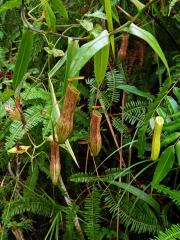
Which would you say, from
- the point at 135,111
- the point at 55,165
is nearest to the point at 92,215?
the point at 135,111

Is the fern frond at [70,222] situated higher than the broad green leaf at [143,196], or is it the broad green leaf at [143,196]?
the broad green leaf at [143,196]

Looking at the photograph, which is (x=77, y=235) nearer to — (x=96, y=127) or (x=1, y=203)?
(x=1, y=203)

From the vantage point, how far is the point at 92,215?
1.25 metres

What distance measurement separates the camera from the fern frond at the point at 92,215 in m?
1.23

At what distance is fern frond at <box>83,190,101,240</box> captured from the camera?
1.23 meters

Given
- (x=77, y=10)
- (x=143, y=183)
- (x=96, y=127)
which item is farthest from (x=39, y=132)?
(x=96, y=127)

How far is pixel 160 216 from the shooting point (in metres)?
1.25

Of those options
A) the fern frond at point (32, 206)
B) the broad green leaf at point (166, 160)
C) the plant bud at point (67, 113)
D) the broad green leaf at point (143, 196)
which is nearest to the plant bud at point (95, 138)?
the plant bud at point (67, 113)

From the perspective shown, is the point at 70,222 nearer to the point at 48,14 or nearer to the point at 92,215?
the point at 92,215

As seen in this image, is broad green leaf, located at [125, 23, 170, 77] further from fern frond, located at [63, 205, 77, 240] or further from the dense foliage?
fern frond, located at [63, 205, 77, 240]

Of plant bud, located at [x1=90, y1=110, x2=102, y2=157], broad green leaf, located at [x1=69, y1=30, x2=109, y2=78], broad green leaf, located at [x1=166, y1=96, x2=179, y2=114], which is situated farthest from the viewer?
broad green leaf, located at [x1=166, y1=96, x2=179, y2=114]

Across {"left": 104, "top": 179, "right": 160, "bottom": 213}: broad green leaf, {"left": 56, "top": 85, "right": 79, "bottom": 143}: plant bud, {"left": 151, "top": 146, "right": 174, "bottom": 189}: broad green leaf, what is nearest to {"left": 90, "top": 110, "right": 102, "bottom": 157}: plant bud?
{"left": 56, "top": 85, "right": 79, "bottom": 143}: plant bud

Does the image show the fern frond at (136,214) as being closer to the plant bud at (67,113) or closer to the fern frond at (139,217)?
the fern frond at (139,217)

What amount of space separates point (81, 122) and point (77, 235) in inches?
14.1
